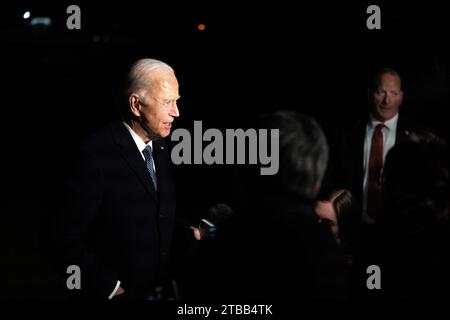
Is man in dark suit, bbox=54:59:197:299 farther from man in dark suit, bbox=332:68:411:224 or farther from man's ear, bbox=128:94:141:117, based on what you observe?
man in dark suit, bbox=332:68:411:224

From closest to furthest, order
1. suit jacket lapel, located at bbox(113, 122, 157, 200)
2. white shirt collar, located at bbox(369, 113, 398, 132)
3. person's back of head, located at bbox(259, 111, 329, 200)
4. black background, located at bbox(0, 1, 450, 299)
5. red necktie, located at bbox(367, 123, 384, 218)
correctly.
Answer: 1. person's back of head, located at bbox(259, 111, 329, 200)
2. suit jacket lapel, located at bbox(113, 122, 157, 200)
3. red necktie, located at bbox(367, 123, 384, 218)
4. white shirt collar, located at bbox(369, 113, 398, 132)
5. black background, located at bbox(0, 1, 450, 299)

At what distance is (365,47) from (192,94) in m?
1.15

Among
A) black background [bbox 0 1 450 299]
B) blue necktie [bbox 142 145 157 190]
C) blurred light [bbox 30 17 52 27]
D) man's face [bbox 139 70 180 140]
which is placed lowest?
blue necktie [bbox 142 145 157 190]

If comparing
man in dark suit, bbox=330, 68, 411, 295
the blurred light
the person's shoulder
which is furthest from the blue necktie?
the blurred light

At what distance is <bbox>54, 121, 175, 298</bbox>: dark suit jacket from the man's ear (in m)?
0.09

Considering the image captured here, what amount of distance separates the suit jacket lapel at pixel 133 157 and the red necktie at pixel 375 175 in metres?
1.23

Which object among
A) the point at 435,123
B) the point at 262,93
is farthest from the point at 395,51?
the point at 262,93

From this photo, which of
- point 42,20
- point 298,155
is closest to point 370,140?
point 298,155

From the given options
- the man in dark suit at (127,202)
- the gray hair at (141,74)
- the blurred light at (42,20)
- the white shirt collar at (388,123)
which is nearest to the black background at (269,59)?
the white shirt collar at (388,123)

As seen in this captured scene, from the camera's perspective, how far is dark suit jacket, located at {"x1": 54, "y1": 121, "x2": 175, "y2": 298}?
2.63 metres

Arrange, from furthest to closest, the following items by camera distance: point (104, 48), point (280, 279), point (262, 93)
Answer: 1. point (104, 48)
2. point (262, 93)
3. point (280, 279)

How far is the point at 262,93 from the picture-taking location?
14.9 feet

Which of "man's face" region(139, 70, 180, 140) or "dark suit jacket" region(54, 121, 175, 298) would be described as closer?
"dark suit jacket" region(54, 121, 175, 298)

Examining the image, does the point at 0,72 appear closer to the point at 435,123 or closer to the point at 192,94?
the point at 192,94
